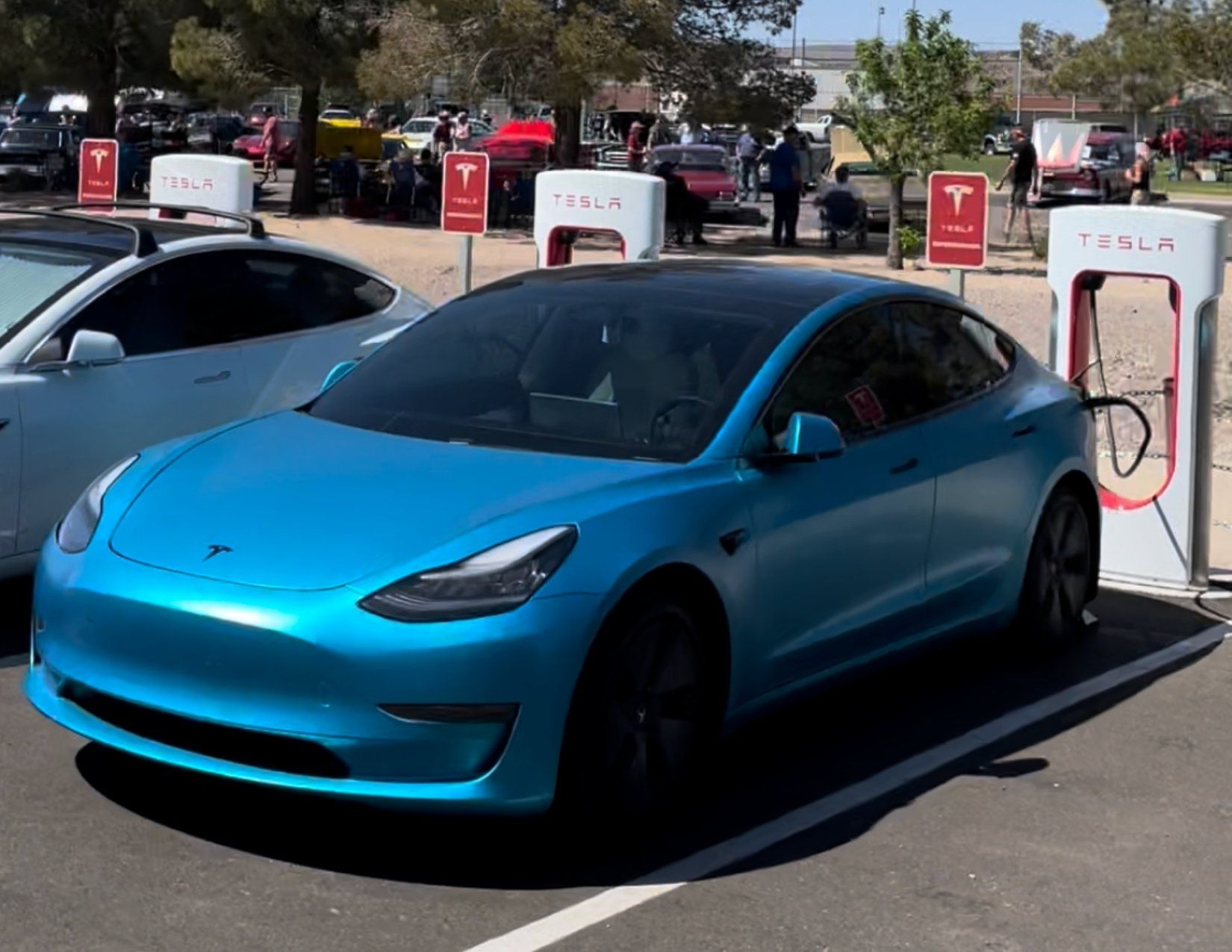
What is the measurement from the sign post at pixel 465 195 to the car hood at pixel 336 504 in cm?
765

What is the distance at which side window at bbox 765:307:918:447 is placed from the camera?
6.14 meters

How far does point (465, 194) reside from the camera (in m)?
13.5

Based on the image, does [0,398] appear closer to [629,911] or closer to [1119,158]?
[629,911]

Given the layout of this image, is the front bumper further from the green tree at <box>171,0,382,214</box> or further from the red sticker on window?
the green tree at <box>171,0,382,214</box>

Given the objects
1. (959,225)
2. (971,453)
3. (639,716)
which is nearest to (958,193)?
(959,225)

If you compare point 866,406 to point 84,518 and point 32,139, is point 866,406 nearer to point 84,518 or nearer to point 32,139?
point 84,518

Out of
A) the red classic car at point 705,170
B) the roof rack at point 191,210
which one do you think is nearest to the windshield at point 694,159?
the red classic car at point 705,170

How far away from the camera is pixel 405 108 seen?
2891 inches

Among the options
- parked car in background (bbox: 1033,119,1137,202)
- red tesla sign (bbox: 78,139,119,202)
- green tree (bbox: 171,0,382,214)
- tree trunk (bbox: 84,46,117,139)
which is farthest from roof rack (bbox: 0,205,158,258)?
parked car in background (bbox: 1033,119,1137,202)

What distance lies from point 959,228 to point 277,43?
20984mm

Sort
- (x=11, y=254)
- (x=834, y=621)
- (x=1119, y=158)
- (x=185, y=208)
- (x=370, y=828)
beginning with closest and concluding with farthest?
(x=370, y=828) < (x=834, y=621) < (x=11, y=254) < (x=185, y=208) < (x=1119, y=158)

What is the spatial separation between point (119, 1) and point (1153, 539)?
2988cm

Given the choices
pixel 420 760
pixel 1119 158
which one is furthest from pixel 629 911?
pixel 1119 158

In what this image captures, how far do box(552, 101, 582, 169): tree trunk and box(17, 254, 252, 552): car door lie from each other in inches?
883
